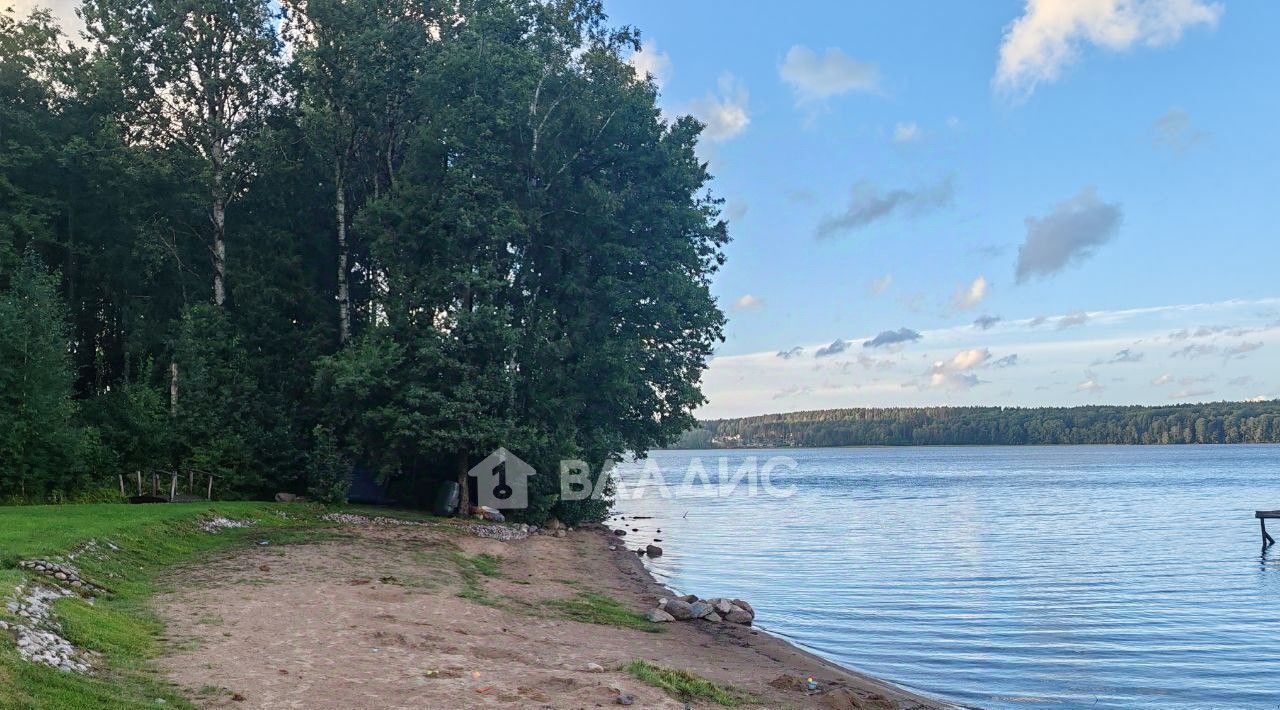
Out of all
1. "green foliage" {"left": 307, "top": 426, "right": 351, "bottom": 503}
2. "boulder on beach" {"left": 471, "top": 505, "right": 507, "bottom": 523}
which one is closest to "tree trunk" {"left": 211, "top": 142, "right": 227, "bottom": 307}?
"green foliage" {"left": 307, "top": 426, "right": 351, "bottom": 503}

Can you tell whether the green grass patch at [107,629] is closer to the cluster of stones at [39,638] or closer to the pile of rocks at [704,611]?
the cluster of stones at [39,638]

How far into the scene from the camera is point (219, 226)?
41281 millimetres

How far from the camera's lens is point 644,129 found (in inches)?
1565

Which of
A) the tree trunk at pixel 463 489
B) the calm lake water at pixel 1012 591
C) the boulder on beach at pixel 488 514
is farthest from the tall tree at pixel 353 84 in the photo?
the calm lake water at pixel 1012 591

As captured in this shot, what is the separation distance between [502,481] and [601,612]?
56.0 ft

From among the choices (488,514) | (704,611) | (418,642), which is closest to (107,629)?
(418,642)

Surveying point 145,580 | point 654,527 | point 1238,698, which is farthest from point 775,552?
point 145,580

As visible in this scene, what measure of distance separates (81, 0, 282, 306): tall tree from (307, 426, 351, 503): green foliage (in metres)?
9.25

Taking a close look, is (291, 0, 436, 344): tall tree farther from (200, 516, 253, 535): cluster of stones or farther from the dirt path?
the dirt path

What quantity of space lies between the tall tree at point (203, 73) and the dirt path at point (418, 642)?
23046 mm

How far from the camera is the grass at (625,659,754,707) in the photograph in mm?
13969

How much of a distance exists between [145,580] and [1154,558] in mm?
35743

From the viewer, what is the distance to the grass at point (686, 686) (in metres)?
14.0

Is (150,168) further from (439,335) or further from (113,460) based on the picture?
(439,335)
